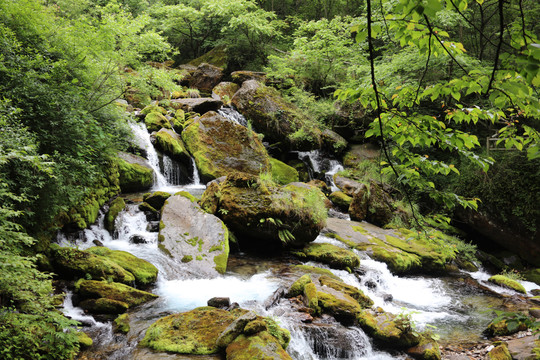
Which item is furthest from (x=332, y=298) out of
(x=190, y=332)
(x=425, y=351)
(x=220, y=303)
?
(x=190, y=332)

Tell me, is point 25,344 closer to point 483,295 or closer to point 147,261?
point 147,261

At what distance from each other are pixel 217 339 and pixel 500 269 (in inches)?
473

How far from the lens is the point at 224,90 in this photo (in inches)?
759

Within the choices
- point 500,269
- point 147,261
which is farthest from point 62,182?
point 500,269

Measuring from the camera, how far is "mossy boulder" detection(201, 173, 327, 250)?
8.12 m

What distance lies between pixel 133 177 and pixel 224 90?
34.4ft

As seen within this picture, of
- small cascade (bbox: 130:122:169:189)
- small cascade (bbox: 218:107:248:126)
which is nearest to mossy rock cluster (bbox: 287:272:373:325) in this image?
small cascade (bbox: 130:122:169:189)

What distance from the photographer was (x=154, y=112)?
47.6 ft

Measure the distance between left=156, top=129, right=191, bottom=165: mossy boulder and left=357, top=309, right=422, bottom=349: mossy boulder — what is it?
986cm

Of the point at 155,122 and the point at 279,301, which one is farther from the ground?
the point at 155,122

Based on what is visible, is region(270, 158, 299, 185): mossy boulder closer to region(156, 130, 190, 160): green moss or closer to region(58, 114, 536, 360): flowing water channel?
region(156, 130, 190, 160): green moss

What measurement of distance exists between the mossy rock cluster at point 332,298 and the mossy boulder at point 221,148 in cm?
705

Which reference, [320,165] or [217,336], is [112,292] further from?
[320,165]

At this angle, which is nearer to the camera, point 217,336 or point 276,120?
point 217,336
